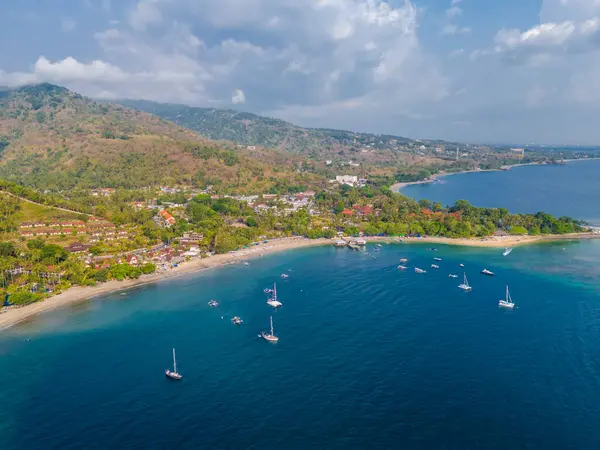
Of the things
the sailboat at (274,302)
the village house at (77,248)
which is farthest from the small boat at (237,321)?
the village house at (77,248)

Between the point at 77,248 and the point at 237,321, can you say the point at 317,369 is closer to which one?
the point at 237,321

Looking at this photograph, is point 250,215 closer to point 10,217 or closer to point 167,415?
point 10,217

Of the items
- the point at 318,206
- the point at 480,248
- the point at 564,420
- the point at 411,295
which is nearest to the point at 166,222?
the point at 318,206

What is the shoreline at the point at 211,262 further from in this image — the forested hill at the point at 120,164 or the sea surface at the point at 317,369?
the forested hill at the point at 120,164

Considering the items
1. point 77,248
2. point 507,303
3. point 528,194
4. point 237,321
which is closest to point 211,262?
point 77,248

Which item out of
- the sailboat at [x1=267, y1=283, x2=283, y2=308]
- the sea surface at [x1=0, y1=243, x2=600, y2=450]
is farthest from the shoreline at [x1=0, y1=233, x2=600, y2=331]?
the sailboat at [x1=267, y1=283, x2=283, y2=308]

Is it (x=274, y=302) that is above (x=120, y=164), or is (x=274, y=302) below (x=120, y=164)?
below
